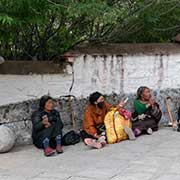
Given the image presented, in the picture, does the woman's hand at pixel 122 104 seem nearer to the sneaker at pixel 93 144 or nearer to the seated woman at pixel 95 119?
the seated woman at pixel 95 119

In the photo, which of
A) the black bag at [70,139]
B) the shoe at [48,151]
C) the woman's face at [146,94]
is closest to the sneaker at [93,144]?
the black bag at [70,139]

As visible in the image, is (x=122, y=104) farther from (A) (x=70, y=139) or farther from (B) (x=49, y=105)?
(B) (x=49, y=105)

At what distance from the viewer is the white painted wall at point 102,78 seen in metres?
8.12

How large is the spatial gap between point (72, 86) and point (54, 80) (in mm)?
341

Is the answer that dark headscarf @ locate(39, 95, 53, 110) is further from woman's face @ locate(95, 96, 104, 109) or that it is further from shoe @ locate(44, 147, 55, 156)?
woman's face @ locate(95, 96, 104, 109)

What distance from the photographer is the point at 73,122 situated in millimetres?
8469

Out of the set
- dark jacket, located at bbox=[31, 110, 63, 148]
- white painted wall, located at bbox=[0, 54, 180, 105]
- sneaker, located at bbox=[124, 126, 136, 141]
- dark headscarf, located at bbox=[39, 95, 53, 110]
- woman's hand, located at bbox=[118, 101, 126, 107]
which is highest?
white painted wall, located at bbox=[0, 54, 180, 105]

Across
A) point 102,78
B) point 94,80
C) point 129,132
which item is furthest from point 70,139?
point 102,78

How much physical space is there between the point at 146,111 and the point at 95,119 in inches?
39.5

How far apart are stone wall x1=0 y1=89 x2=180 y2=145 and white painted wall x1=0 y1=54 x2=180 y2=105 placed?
0.10 meters

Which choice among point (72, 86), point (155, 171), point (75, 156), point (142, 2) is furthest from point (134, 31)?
point (155, 171)

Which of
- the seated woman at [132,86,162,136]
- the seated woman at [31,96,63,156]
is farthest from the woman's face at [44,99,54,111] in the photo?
the seated woman at [132,86,162,136]

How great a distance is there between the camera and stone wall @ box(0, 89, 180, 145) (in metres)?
8.01

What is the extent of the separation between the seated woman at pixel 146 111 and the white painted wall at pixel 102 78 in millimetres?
381
